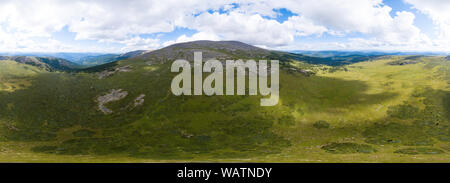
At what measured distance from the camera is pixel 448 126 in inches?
3782

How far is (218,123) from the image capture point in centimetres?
10994

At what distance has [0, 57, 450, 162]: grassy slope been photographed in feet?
246

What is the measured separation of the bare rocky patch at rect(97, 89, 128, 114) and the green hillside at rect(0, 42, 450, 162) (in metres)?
0.59

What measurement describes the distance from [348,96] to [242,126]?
7881 cm

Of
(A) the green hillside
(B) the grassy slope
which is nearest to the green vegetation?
(A) the green hillside

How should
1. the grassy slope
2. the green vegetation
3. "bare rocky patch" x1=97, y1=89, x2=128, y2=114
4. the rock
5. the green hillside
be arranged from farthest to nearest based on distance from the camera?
the rock < "bare rocky patch" x1=97, y1=89, x2=128, y2=114 < the green vegetation < the grassy slope < the green hillside

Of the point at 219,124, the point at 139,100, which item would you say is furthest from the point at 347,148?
the point at 139,100

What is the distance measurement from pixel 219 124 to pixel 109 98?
7902 centimetres

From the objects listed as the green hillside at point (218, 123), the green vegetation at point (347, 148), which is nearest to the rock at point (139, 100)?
the green hillside at point (218, 123)

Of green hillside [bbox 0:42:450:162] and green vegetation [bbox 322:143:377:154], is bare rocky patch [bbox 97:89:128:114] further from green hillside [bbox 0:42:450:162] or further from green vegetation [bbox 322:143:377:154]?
green vegetation [bbox 322:143:377:154]

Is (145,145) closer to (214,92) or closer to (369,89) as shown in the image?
(214,92)

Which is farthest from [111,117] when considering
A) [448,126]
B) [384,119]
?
[448,126]

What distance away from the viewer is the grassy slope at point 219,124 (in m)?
75.0

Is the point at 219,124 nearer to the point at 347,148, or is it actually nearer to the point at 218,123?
the point at 218,123
